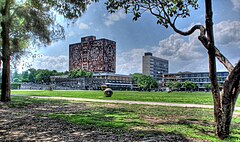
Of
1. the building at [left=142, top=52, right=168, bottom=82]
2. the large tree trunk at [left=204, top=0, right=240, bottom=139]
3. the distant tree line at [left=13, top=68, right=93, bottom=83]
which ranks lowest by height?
the large tree trunk at [left=204, top=0, right=240, bottom=139]

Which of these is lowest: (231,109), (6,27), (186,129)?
(186,129)

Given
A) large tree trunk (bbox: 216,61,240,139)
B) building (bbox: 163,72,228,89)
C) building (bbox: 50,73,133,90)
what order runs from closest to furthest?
large tree trunk (bbox: 216,61,240,139), building (bbox: 50,73,133,90), building (bbox: 163,72,228,89)

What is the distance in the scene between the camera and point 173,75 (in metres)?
157

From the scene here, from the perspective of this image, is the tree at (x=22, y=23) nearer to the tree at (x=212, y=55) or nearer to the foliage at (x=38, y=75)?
the tree at (x=212, y=55)

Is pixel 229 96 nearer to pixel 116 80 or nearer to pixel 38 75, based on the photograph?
pixel 116 80

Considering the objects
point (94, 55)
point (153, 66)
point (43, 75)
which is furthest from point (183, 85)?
point (43, 75)

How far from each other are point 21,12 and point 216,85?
17.5 metres

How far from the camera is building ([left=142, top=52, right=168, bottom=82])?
17850cm

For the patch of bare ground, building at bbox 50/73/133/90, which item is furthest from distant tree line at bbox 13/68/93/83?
the patch of bare ground

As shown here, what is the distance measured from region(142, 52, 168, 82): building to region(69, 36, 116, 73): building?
31.5 meters

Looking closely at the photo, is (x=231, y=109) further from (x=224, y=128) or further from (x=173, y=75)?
(x=173, y=75)

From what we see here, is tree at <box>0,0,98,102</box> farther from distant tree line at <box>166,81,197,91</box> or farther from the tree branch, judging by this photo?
distant tree line at <box>166,81,197,91</box>

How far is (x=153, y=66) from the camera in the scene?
182500 millimetres

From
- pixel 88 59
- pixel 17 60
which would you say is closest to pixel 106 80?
pixel 88 59
